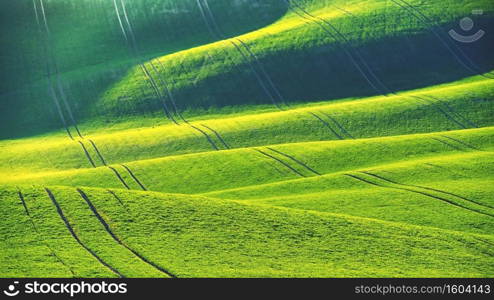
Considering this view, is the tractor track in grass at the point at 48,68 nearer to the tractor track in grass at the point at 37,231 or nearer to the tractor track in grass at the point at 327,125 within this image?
the tractor track in grass at the point at 327,125

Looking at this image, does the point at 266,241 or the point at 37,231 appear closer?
the point at 37,231

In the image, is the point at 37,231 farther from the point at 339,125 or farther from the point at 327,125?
the point at 339,125

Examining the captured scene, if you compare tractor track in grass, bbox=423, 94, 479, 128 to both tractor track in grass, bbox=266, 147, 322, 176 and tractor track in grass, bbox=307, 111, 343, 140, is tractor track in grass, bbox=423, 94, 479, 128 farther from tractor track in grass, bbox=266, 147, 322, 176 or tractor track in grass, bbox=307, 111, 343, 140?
tractor track in grass, bbox=266, 147, 322, 176

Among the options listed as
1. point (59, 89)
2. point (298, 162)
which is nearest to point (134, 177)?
point (298, 162)

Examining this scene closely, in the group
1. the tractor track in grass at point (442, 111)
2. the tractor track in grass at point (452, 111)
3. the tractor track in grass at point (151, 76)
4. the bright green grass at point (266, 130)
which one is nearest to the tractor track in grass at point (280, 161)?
the bright green grass at point (266, 130)

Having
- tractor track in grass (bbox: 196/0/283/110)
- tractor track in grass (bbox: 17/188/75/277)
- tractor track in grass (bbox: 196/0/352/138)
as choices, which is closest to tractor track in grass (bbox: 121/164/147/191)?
Answer: tractor track in grass (bbox: 17/188/75/277)
